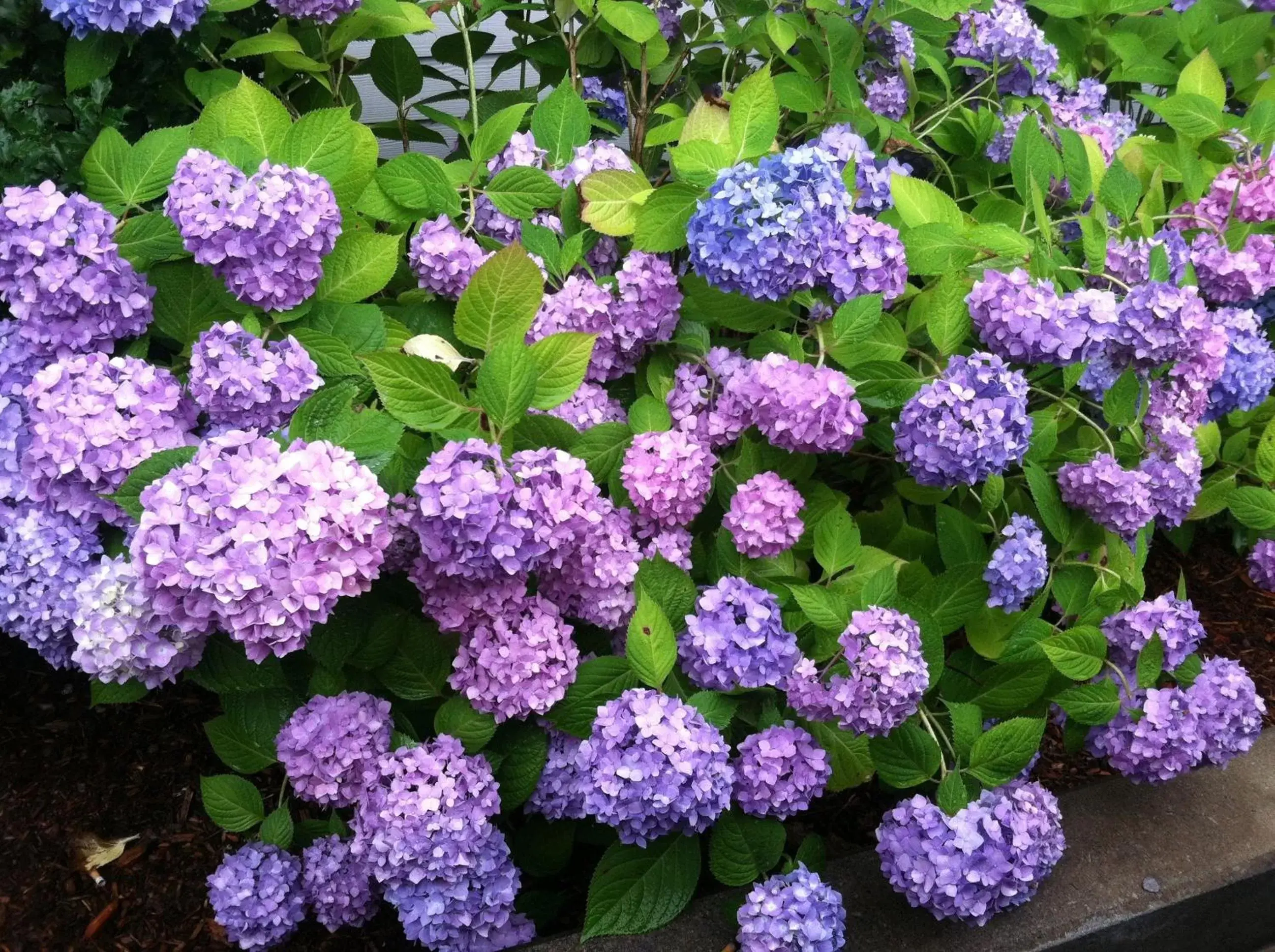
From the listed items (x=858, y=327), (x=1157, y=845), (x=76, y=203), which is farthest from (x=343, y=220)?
(x=1157, y=845)

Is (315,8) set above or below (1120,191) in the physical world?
above

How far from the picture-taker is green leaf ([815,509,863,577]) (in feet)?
5.49

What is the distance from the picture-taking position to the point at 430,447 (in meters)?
1.54

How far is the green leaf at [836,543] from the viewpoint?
5.49 ft

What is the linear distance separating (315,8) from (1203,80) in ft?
6.28

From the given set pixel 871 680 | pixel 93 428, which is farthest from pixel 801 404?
pixel 93 428

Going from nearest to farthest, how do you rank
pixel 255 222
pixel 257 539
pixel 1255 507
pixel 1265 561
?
pixel 257 539, pixel 255 222, pixel 1255 507, pixel 1265 561

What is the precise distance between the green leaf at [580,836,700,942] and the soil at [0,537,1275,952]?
33cm

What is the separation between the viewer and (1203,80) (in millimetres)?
2484

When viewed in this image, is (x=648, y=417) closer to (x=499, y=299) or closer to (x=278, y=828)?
(x=499, y=299)

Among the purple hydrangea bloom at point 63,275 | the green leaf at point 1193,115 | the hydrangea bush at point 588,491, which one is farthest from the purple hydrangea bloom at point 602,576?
the green leaf at point 1193,115

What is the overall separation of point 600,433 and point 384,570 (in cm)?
37

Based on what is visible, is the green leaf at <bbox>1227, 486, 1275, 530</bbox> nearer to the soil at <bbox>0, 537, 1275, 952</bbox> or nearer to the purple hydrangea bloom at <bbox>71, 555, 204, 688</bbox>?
the soil at <bbox>0, 537, 1275, 952</bbox>

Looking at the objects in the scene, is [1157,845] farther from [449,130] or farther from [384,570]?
[449,130]
